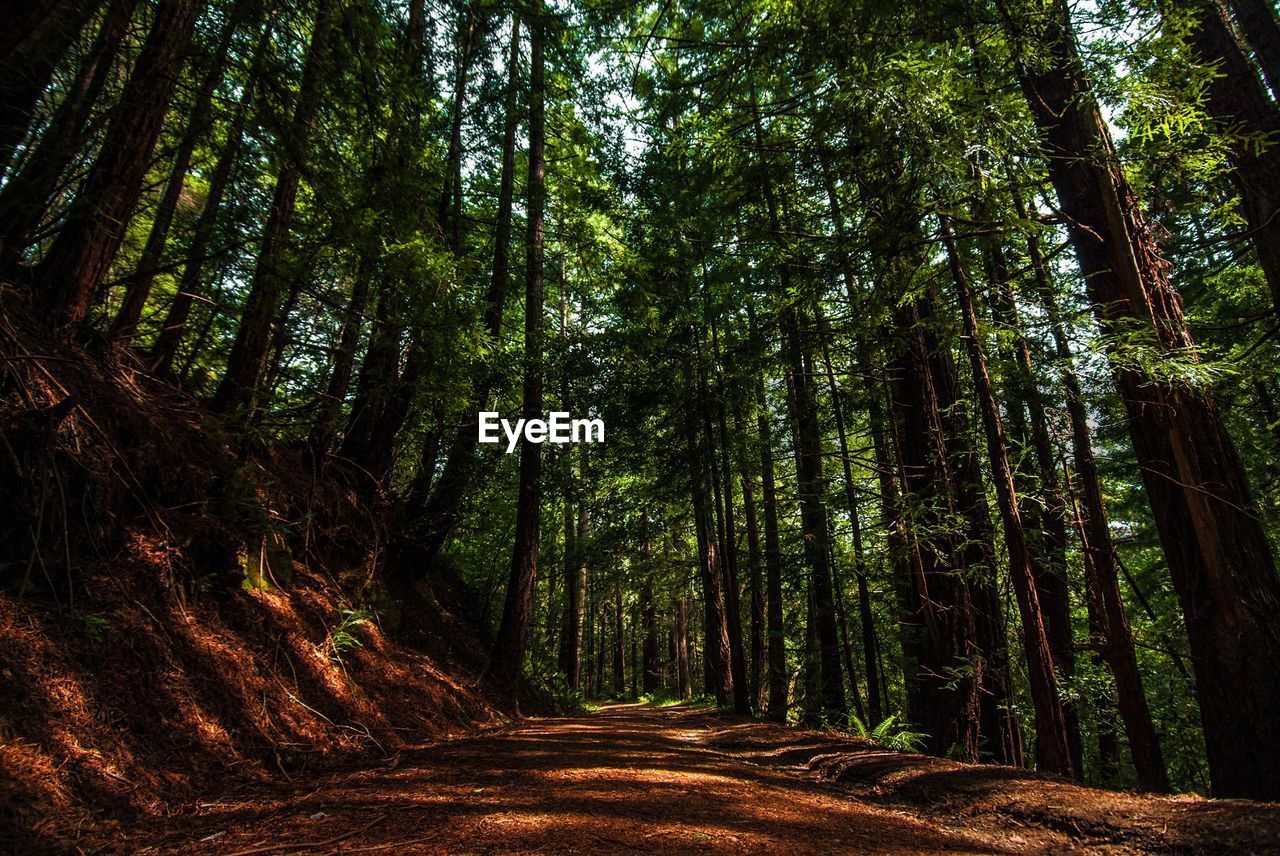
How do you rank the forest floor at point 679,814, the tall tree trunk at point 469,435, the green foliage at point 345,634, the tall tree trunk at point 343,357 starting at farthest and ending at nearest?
the tall tree trunk at point 469,435
the green foliage at point 345,634
the tall tree trunk at point 343,357
the forest floor at point 679,814

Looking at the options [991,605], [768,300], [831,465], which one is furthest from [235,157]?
[831,465]

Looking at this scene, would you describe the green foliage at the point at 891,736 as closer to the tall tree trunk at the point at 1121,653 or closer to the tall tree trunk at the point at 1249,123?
the tall tree trunk at the point at 1121,653

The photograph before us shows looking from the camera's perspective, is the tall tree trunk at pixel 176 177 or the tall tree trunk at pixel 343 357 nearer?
the tall tree trunk at pixel 176 177

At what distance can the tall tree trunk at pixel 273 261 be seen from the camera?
3.75 metres

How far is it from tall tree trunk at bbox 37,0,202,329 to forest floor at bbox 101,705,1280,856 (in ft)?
11.5

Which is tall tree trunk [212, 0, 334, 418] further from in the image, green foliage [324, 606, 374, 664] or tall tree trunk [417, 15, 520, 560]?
tall tree trunk [417, 15, 520, 560]

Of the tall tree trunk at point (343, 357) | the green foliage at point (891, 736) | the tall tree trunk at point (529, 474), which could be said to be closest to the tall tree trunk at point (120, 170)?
the tall tree trunk at point (343, 357)

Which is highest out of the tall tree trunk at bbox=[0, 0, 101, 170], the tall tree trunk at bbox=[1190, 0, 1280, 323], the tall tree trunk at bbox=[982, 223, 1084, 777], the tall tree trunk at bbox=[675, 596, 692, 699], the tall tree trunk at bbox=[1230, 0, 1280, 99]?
the tall tree trunk at bbox=[1230, 0, 1280, 99]

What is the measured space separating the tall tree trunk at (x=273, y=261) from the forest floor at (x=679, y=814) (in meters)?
3.51

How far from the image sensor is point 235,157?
418cm

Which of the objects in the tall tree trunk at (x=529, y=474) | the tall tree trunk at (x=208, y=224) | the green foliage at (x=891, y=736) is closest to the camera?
the tall tree trunk at (x=208, y=224)

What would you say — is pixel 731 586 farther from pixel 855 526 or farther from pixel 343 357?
pixel 343 357

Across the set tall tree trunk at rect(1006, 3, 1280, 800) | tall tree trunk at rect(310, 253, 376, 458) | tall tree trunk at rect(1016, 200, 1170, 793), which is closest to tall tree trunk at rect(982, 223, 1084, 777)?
tall tree trunk at rect(1016, 200, 1170, 793)

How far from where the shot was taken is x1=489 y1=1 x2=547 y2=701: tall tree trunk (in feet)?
27.9
